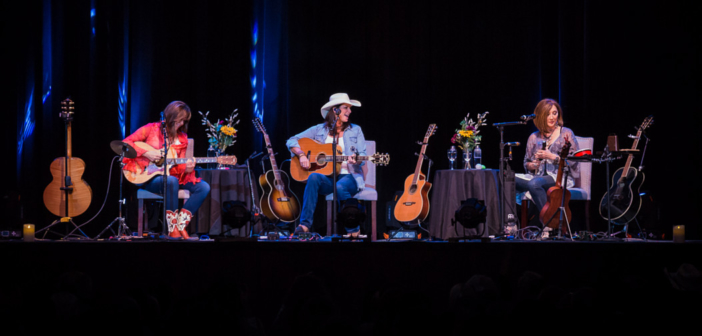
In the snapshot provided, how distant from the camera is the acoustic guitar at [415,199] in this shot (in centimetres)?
627

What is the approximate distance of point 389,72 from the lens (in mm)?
7320

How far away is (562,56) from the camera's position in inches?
278

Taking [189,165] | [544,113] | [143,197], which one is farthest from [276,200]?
[544,113]

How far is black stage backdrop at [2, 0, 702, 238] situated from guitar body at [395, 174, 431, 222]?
898 millimetres

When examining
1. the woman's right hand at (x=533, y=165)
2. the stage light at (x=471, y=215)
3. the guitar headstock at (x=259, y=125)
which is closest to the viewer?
the stage light at (x=471, y=215)

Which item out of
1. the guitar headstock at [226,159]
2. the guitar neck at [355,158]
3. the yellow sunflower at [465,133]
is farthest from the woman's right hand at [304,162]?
the yellow sunflower at [465,133]

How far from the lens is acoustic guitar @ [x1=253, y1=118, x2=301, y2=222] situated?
6422mm

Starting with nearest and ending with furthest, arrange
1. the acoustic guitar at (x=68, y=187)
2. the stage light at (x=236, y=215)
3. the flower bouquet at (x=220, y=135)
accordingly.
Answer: the stage light at (x=236, y=215) < the acoustic guitar at (x=68, y=187) < the flower bouquet at (x=220, y=135)

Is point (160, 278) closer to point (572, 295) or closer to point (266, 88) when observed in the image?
point (572, 295)

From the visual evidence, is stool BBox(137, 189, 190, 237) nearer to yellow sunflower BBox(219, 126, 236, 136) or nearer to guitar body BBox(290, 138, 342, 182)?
yellow sunflower BBox(219, 126, 236, 136)

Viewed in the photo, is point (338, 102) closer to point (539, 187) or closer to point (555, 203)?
point (539, 187)

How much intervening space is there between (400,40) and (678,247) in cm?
401

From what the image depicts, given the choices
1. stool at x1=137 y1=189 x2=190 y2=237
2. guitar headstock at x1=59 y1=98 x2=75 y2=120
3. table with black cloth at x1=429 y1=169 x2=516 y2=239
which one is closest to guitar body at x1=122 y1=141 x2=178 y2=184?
stool at x1=137 y1=189 x2=190 y2=237

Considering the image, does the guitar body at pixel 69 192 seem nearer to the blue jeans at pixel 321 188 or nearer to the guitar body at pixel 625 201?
the blue jeans at pixel 321 188
